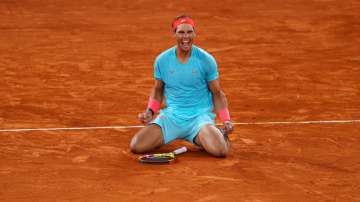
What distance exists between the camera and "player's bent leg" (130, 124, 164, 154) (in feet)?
26.6

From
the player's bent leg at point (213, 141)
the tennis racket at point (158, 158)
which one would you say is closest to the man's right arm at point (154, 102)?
the tennis racket at point (158, 158)

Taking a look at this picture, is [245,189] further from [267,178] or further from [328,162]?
[328,162]

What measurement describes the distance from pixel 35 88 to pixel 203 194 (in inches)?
171

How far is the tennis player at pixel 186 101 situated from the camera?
7.97 metres

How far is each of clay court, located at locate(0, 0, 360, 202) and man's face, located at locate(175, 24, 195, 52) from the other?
3.29ft

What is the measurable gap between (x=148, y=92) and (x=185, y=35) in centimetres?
272

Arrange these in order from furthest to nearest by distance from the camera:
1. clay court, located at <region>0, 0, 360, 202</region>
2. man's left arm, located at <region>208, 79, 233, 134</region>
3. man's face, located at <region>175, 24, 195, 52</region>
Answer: man's left arm, located at <region>208, 79, 233, 134</region>
man's face, located at <region>175, 24, 195, 52</region>
clay court, located at <region>0, 0, 360, 202</region>

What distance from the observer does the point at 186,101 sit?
8.23m

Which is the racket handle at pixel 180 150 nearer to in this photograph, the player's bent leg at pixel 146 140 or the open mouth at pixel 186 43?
the player's bent leg at pixel 146 140

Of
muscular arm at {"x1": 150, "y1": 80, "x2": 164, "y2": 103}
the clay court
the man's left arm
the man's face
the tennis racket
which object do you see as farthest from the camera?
muscular arm at {"x1": 150, "y1": 80, "x2": 164, "y2": 103}

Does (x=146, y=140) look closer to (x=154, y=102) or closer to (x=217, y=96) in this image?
(x=154, y=102)

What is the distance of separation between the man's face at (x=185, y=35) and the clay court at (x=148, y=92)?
1.00 metres

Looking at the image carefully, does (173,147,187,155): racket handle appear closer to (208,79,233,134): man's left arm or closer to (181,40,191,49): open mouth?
(208,79,233,134): man's left arm

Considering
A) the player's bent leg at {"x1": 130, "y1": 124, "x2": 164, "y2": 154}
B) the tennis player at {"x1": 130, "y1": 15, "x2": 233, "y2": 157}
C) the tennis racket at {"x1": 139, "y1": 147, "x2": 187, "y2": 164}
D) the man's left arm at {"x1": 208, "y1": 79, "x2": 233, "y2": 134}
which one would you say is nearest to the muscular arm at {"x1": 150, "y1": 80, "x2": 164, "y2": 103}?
the tennis player at {"x1": 130, "y1": 15, "x2": 233, "y2": 157}
